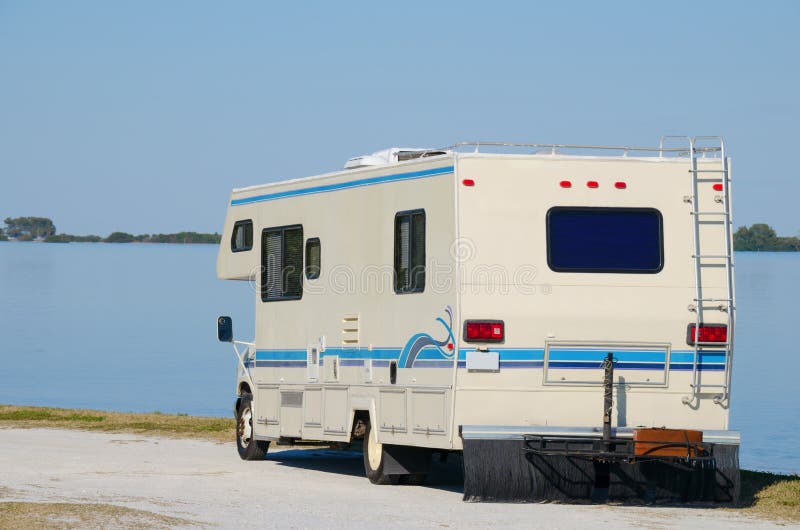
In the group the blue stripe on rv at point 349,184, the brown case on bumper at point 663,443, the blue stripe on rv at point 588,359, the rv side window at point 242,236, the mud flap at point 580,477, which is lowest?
the mud flap at point 580,477

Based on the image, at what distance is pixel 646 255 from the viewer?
1458 centimetres

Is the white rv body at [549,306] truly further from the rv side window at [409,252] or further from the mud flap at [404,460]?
the mud flap at [404,460]

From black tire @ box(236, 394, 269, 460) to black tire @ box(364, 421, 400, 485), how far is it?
2.96 metres

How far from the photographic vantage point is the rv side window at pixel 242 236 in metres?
18.4

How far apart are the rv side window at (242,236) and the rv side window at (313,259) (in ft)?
5.01

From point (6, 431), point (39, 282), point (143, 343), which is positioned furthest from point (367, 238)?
point (39, 282)

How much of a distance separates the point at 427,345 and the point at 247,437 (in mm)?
4801

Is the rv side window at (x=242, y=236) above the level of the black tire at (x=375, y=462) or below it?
above

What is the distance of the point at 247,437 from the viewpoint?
18875 millimetres

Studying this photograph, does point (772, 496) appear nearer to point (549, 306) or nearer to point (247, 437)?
point (549, 306)

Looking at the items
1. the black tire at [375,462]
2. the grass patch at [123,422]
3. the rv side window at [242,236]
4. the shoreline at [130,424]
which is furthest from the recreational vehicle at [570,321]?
the grass patch at [123,422]

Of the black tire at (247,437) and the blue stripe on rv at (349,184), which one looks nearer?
the blue stripe on rv at (349,184)

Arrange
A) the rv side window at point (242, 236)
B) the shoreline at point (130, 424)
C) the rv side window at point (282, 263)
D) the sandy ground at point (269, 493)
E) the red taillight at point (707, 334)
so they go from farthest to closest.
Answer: the shoreline at point (130, 424) < the rv side window at point (242, 236) < the rv side window at point (282, 263) < the red taillight at point (707, 334) < the sandy ground at point (269, 493)

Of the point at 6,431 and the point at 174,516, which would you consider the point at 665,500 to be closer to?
the point at 174,516
